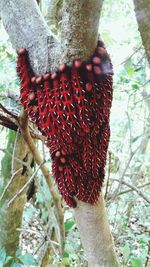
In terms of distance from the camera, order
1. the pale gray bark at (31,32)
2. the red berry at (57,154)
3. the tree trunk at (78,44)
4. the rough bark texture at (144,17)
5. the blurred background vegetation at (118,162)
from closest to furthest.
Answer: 1. the rough bark texture at (144,17)
2. the tree trunk at (78,44)
3. the pale gray bark at (31,32)
4. the red berry at (57,154)
5. the blurred background vegetation at (118,162)

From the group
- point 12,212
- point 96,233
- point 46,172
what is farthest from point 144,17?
point 12,212

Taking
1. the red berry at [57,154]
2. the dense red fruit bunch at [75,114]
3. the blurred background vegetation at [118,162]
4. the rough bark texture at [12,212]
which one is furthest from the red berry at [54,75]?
the rough bark texture at [12,212]

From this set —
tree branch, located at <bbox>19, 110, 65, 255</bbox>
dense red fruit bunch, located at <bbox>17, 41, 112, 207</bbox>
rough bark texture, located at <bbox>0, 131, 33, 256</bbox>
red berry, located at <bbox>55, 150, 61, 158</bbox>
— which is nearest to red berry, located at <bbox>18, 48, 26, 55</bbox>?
dense red fruit bunch, located at <bbox>17, 41, 112, 207</bbox>

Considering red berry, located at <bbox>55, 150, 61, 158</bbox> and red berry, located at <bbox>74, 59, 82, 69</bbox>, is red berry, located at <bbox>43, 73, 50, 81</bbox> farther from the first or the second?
red berry, located at <bbox>55, 150, 61, 158</bbox>

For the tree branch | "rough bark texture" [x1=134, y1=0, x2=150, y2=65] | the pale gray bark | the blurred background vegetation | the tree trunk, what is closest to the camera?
"rough bark texture" [x1=134, y1=0, x2=150, y2=65]

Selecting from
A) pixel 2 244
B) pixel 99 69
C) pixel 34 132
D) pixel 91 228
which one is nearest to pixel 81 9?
pixel 99 69

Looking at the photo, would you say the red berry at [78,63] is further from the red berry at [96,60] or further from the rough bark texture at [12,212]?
the rough bark texture at [12,212]

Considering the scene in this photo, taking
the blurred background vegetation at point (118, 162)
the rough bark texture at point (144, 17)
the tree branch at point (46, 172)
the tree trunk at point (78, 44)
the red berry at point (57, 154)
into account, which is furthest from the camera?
the blurred background vegetation at point (118, 162)
